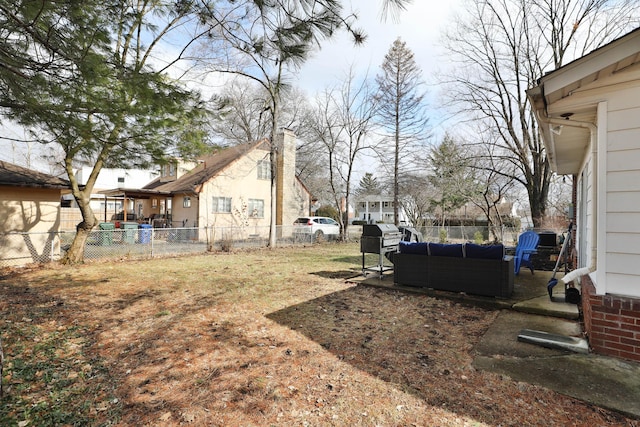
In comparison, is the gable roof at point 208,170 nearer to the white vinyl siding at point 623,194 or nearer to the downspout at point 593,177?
the downspout at point 593,177

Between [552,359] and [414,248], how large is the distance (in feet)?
10.4

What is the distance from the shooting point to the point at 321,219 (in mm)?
18500

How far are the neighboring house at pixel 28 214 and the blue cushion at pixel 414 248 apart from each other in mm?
9790

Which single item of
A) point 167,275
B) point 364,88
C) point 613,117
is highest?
point 364,88

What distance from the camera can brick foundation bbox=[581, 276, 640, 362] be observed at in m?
2.95

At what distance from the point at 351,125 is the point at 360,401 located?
→ 55.0 feet

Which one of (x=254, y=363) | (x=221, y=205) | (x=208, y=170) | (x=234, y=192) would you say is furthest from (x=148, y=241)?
(x=254, y=363)

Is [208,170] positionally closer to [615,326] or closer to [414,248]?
[414,248]

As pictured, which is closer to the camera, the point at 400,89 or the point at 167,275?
the point at 167,275

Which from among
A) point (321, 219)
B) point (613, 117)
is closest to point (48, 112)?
point (613, 117)

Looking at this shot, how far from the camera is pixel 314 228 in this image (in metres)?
17.5

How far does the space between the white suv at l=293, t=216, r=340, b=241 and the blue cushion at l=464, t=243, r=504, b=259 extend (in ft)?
37.3

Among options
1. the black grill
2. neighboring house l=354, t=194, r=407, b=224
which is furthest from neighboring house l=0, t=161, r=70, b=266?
neighboring house l=354, t=194, r=407, b=224

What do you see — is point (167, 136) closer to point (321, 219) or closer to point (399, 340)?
point (399, 340)
